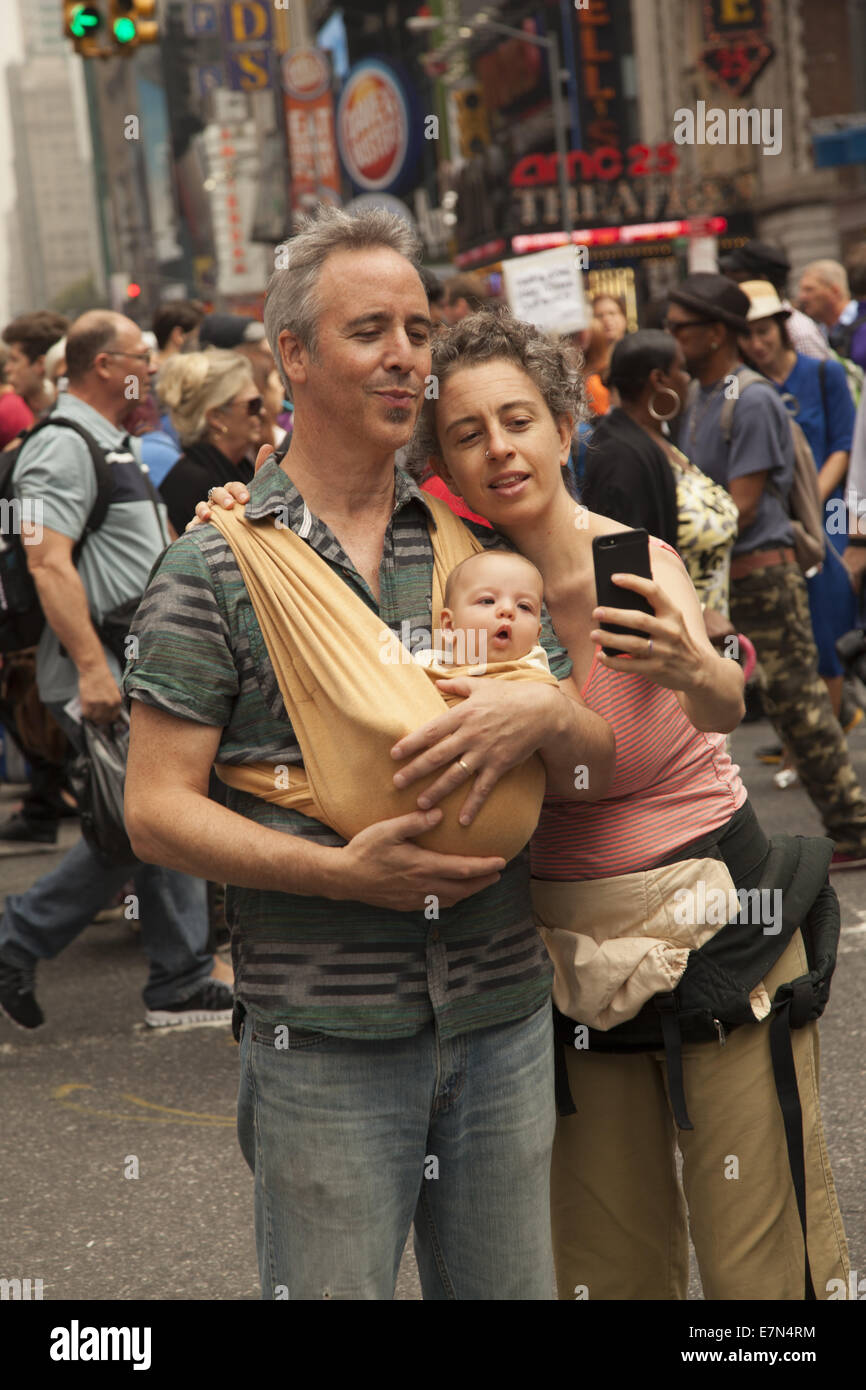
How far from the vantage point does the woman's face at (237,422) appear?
6391mm

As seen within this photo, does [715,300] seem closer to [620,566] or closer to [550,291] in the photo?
[620,566]

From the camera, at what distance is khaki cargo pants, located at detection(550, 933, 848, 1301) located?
2.89 meters

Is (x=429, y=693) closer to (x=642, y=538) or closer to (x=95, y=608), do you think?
(x=642, y=538)

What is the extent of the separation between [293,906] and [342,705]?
1.09 feet

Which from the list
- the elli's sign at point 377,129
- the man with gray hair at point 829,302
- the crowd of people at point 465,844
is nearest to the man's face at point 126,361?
the crowd of people at point 465,844

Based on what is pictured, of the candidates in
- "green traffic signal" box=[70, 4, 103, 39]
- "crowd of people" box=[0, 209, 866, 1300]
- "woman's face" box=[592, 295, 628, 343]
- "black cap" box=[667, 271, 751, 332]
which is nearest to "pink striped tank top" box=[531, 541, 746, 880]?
"crowd of people" box=[0, 209, 866, 1300]

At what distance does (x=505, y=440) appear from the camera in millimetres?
2656

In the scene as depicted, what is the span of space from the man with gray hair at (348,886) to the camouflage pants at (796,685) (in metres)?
4.43

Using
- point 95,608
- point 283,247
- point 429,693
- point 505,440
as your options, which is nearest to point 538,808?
point 429,693

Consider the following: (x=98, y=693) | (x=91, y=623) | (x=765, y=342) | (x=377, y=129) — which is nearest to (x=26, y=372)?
(x=765, y=342)

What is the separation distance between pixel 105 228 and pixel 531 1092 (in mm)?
158482

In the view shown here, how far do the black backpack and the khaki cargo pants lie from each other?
341 cm

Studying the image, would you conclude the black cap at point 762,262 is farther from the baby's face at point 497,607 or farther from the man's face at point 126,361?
the baby's face at point 497,607

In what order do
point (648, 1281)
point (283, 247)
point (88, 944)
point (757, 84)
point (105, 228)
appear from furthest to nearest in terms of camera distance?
point (105, 228), point (757, 84), point (88, 944), point (648, 1281), point (283, 247)
